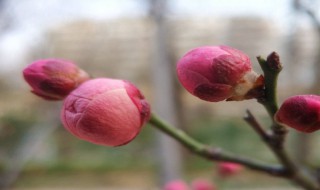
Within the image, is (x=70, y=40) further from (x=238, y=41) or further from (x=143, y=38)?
(x=238, y=41)

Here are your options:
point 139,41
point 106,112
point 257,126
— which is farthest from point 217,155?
point 139,41

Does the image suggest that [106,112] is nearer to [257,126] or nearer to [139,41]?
[257,126]

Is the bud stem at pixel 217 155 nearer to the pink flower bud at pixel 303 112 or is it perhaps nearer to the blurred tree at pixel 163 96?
the pink flower bud at pixel 303 112

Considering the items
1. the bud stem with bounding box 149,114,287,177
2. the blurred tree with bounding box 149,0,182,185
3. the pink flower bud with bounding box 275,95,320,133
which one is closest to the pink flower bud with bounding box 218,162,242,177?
the bud stem with bounding box 149,114,287,177

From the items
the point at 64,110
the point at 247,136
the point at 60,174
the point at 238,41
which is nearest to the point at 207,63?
the point at 64,110

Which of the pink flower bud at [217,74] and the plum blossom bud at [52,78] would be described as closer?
the pink flower bud at [217,74]

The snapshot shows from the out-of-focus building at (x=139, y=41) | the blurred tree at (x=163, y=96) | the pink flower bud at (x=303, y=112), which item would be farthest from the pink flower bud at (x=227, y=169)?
the out-of-focus building at (x=139, y=41)

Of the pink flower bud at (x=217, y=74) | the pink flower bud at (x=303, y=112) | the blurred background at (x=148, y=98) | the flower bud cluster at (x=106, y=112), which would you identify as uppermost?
the pink flower bud at (x=217, y=74)
